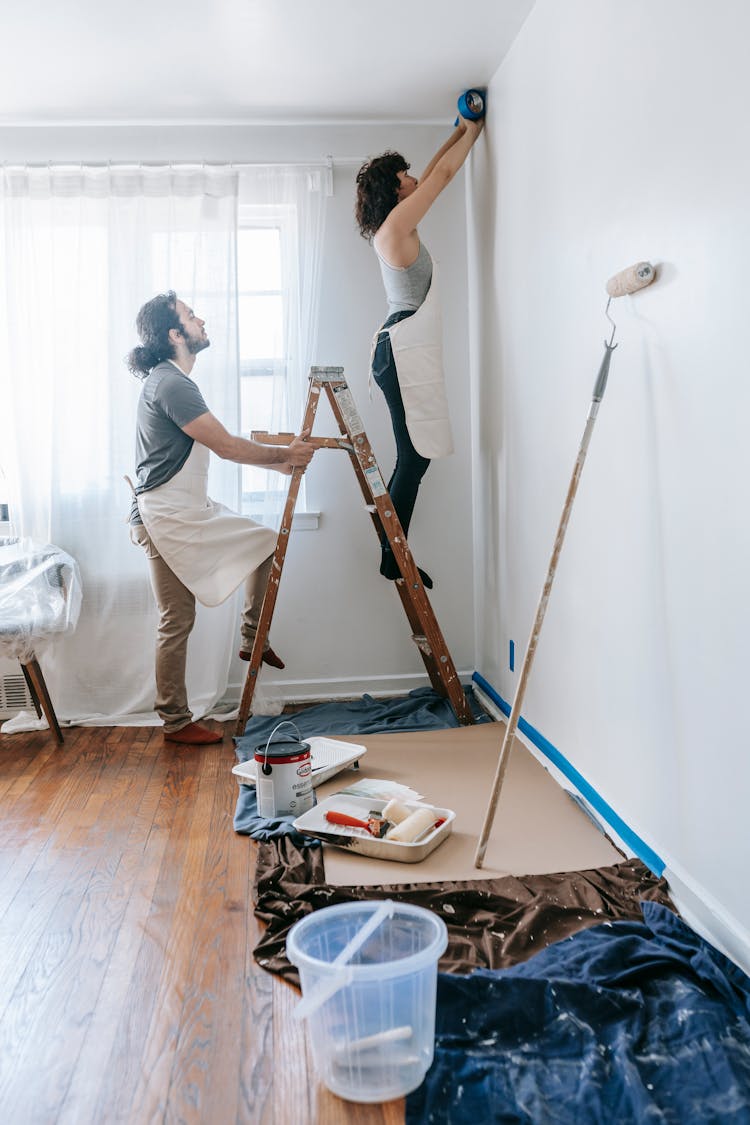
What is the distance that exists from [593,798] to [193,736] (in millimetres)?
1602

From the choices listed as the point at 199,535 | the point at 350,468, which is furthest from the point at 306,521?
the point at 199,535

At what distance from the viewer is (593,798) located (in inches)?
99.7

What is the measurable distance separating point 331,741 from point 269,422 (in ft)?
4.70

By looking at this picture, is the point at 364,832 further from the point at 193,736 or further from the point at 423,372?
the point at 423,372

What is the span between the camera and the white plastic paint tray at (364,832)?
2.28m

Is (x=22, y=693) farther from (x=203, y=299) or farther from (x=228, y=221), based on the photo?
(x=228, y=221)

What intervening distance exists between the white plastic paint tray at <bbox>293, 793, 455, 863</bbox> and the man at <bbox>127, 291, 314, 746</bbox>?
1.07 metres

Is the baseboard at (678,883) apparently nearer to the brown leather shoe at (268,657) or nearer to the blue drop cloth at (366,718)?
the blue drop cloth at (366,718)

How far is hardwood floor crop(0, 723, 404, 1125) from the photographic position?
146 cm

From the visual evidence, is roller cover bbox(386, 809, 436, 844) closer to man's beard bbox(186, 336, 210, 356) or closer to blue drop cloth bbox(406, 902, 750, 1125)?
blue drop cloth bbox(406, 902, 750, 1125)

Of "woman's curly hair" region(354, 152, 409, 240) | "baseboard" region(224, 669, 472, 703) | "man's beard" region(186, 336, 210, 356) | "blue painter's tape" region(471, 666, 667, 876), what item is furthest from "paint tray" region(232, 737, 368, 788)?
"woman's curly hair" region(354, 152, 409, 240)

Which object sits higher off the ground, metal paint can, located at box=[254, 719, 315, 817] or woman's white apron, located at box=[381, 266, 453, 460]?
woman's white apron, located at box=[381, 266, 453, 460]

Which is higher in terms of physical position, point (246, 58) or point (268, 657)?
point (246, 58)

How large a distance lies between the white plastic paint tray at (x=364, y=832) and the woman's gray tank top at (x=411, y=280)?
1.94m
